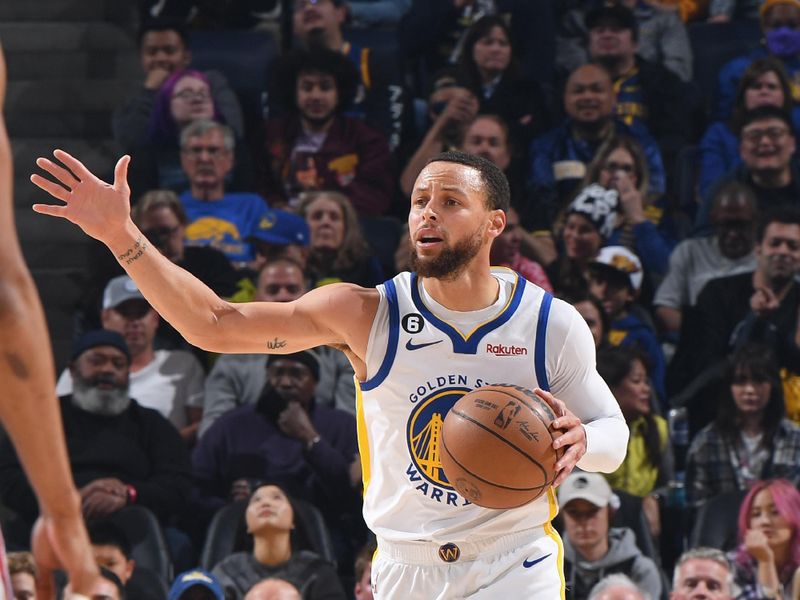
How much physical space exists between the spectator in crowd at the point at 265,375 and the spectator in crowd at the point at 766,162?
111 inches

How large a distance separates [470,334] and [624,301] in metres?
4.41

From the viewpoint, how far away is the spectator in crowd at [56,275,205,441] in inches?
330

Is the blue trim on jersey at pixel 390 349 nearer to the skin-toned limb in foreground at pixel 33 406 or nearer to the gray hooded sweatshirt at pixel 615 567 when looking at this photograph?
the skin-toned limb in foreground at pixel 33 406

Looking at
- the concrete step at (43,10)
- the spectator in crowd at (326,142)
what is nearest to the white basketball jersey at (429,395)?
the spectator in crowd at (326,142)

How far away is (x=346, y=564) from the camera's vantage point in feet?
26.3

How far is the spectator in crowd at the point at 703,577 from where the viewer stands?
705 centimetres

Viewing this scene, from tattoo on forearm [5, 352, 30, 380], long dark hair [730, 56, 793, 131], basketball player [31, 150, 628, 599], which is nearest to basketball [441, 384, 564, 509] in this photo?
basketball player [31, 150, 628, 599]

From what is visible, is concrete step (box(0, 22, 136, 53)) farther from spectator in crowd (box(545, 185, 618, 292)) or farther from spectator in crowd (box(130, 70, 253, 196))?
spectator in crowd (box(545, 185, 618, 292))

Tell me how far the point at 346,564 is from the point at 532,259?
7.94 feet

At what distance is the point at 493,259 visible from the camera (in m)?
8.91

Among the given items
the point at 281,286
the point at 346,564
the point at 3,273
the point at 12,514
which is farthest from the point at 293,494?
the point at 3,273

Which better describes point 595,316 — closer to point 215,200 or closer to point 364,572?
point 364,572

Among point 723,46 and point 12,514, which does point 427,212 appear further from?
point 723,46

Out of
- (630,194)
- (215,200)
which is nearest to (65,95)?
(215,200)
